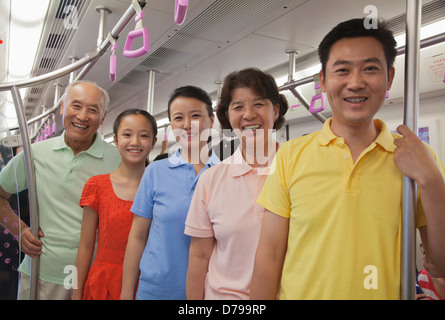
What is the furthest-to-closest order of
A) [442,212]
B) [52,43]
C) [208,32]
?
1. [52,43]
2. [208,32]
3. [442,212]

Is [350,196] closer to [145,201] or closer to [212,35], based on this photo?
[145,201]

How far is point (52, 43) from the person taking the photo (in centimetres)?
319

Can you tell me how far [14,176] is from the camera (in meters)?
1.54

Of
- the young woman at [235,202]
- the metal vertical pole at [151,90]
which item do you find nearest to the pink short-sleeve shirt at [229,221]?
the young woman at [235,202]

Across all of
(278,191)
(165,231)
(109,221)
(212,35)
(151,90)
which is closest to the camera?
(278,191)

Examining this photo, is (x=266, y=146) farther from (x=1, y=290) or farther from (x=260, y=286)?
(x=1, y=290)

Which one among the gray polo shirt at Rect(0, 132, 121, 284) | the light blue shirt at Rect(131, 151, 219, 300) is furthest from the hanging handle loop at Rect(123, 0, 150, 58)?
the gray polo shirt at Rect(0, 132, 121, 284)

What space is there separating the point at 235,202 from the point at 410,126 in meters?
0.65

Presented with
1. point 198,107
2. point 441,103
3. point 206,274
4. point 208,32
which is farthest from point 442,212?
point 441,103

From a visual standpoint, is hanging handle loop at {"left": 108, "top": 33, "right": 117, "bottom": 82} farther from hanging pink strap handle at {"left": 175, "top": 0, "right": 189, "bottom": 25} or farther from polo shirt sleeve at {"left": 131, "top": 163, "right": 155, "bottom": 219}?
hanging pink strap handle at {"left": 175, "top": 0, "right": 189, "bottom": 25}

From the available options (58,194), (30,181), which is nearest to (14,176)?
(30,181)

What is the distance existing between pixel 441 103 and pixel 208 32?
2.40 meters

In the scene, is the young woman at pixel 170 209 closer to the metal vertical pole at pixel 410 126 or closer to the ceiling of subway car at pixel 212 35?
the metal vertical pole at pixel 410 126

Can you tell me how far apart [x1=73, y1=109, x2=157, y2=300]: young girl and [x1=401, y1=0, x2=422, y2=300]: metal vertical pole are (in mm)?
1198
